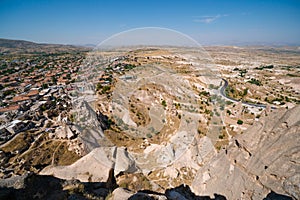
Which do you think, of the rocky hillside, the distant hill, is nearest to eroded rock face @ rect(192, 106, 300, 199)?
the rocky hillside

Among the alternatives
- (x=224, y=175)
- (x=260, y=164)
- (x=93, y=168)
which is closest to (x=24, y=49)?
(x=93, y=168)

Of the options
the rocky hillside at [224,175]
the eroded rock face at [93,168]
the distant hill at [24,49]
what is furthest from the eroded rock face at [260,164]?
the distant hill at [24,49]

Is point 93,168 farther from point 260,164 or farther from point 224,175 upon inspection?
point 260,164

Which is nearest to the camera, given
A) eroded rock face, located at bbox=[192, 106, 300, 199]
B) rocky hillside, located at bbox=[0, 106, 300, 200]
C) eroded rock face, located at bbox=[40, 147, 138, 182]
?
rocky hillside, located at bbox=[0, 106, 300, 200]

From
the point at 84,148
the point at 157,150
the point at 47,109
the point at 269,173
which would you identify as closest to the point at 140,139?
the point at 157,150

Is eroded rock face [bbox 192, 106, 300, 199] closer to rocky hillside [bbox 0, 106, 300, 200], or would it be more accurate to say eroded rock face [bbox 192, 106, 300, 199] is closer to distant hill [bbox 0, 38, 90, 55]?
rocky hillside [bbox 0, 106, 300, 200]

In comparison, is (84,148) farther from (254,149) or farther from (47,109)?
(47,109)

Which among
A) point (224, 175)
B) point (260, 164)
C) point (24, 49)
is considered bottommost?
point (224, 175)

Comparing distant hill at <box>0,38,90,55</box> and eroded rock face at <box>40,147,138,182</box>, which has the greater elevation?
distant hill at <box>0,38,90,55</box>
